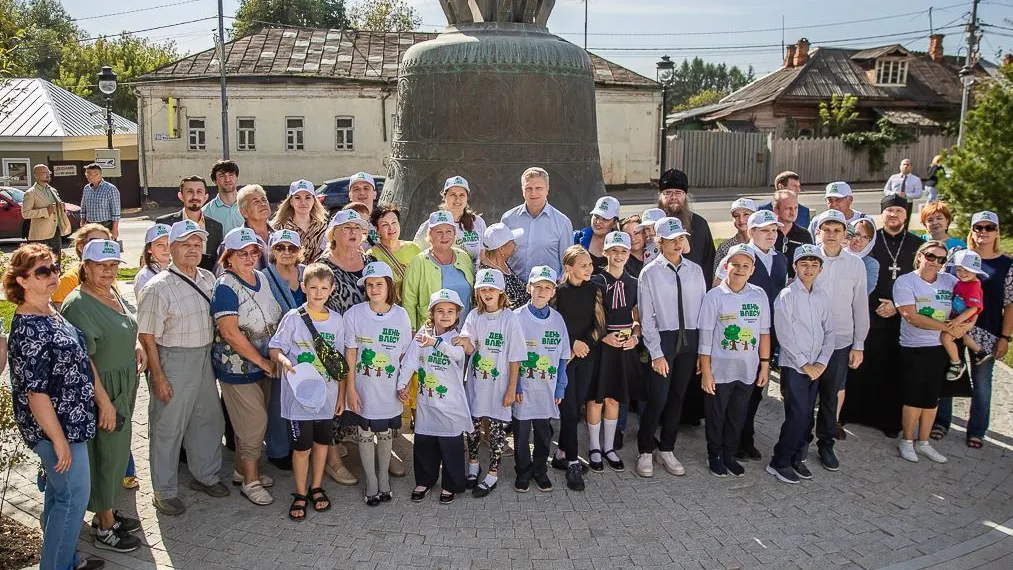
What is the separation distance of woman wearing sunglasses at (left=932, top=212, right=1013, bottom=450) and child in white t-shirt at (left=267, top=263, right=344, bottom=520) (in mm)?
4655

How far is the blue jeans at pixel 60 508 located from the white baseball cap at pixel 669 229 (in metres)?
3.69

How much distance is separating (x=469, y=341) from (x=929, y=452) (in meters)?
3.51

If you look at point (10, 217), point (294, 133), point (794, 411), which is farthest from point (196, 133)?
point (794, 411)

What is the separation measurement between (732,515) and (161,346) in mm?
3541

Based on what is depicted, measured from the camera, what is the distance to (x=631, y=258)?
247 inches

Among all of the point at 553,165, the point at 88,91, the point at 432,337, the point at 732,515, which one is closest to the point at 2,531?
the point at 432,337

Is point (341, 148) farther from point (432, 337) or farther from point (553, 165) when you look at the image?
point (432, 337)

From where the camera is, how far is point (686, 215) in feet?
21.1

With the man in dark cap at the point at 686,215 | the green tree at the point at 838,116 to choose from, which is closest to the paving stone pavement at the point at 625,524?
the man in dark cap at the point at 686,215

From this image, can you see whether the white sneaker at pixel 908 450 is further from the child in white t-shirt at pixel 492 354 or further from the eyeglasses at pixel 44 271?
the eyeglasses at pixel 44 271

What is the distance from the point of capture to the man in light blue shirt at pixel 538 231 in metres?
6.30

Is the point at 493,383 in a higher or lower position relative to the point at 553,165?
lower

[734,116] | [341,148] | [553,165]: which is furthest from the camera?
[734,116]

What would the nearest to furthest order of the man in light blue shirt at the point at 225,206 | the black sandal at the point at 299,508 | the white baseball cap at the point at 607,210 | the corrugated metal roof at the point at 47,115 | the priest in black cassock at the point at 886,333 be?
the black sandal at the point at 299,508
the white baseball cap at the point at 607,210
the priest in black cassock at the point at 886,333
the man in light blue shirt at the point at 225,206
the corrugated metal roof at the point at 47,115
